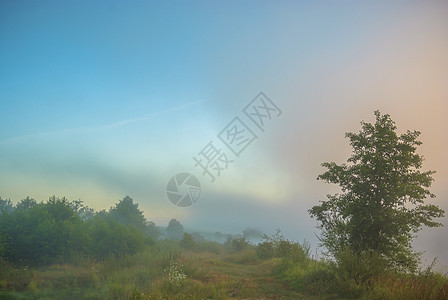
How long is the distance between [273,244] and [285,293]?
1155cm

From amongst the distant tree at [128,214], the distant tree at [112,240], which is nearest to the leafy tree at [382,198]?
the distant tree at [112,240]

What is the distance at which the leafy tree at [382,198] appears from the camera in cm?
1095

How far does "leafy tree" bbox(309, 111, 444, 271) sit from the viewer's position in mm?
10953

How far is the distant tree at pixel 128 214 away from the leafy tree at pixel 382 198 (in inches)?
1383

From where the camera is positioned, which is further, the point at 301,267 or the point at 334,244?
the point at 301,267

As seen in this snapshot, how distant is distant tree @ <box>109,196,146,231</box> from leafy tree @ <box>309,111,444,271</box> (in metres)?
35.1

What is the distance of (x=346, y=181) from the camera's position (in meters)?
12.6

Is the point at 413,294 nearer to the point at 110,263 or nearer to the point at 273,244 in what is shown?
the point at 273,244

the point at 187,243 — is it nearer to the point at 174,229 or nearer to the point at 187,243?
the point at 187,243

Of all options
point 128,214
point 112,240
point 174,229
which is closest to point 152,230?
point 128,214

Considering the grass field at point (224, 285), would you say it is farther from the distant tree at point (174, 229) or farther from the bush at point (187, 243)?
the distant tree at point (174, 229)

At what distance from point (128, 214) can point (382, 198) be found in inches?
1526

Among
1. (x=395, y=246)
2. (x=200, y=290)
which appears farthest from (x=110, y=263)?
(x=395, y=246)

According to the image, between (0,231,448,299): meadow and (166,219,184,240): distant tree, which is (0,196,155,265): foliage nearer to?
(0,231,448,299): meadow
